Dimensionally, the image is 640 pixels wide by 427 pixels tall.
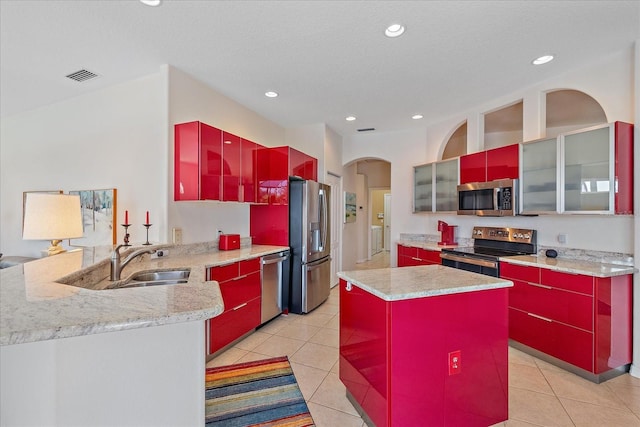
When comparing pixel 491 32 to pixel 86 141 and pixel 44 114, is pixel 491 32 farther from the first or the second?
pixel 44 114

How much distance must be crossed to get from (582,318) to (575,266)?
42 centimetres

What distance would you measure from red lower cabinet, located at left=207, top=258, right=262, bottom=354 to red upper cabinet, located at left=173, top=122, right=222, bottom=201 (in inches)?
29.1

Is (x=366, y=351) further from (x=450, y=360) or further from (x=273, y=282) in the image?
(x=273, y=282)

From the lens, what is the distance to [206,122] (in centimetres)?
335

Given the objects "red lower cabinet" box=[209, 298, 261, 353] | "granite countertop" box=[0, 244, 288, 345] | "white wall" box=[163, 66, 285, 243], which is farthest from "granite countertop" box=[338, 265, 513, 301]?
"white wall" box=[163, 66, 285, 243]

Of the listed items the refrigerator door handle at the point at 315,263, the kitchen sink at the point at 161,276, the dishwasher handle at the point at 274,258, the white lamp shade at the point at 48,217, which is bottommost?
the refrigerator door handle at the point at 315,263

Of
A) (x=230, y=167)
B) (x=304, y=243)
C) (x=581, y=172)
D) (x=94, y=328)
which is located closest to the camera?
(x=94, y=328)

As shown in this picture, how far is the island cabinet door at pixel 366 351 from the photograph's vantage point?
1.59 meters

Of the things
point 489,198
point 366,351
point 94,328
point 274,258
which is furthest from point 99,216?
point 489,198

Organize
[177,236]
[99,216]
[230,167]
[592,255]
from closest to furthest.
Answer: [592,255] → [177,236] → [230,167] → [99,216]

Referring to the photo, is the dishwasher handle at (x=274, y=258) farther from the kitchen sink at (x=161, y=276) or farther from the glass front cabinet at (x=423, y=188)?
the glass front cabinet at (x=423, y=188)

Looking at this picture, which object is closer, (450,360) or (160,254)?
(450,360)

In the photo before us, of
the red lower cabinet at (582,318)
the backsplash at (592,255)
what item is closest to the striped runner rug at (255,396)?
the red lower cabinet at (582,318)

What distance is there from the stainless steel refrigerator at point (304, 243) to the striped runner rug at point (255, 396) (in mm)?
1216
